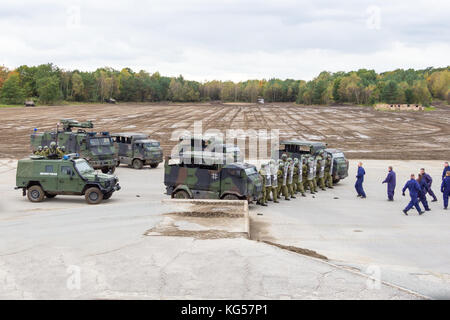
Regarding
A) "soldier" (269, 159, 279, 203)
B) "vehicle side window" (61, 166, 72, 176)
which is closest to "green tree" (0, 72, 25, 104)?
"vehicle side window" (61, 166, 72, 176)

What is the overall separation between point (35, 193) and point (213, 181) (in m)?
6.99

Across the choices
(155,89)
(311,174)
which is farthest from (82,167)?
(155,89)

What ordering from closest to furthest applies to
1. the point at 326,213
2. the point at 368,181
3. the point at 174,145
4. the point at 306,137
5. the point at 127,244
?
the point at 127,244 < the point at 326,213 < the point at 368,181 < the point at 174,145 < the point at 306,137

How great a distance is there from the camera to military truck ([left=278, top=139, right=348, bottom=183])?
23.8 m

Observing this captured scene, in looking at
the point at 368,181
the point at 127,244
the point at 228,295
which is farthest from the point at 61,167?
the point at 368,181

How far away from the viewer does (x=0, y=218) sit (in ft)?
54.6

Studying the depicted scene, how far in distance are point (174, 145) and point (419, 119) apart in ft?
125

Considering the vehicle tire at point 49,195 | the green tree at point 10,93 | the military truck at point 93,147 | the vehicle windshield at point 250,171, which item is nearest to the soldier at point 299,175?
the vehicle windshield at point 250,171

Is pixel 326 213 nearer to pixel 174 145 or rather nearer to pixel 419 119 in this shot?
pixel 174 145

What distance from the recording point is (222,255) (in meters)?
11.4

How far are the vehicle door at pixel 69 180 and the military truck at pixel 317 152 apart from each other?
11.0 metres

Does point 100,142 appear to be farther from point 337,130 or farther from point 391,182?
point 337,130

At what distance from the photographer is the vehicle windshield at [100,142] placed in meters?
26.1
